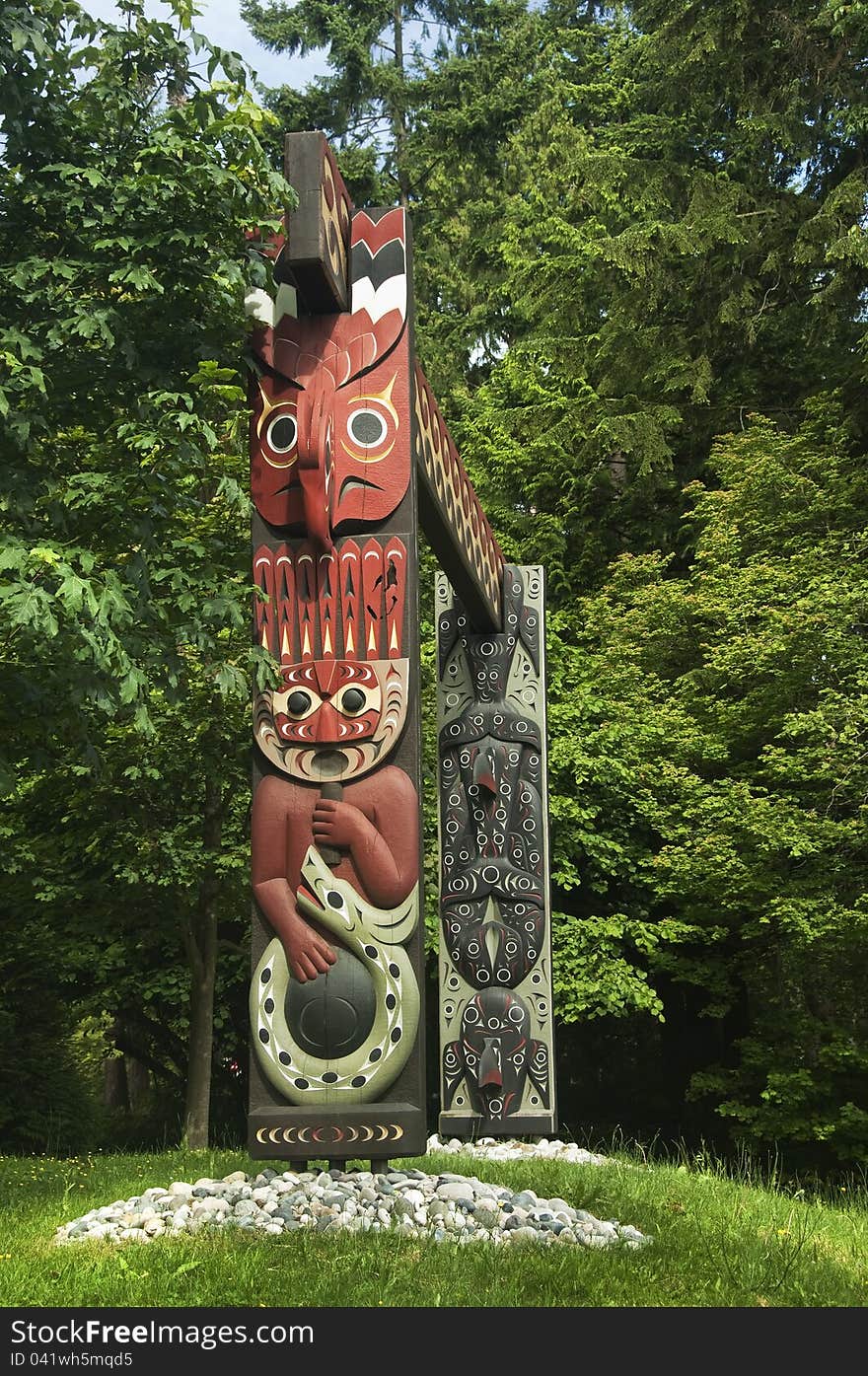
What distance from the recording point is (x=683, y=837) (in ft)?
52.3

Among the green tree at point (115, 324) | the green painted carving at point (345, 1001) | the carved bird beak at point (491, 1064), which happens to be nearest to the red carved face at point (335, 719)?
the green painted carving at point (345, 1001)

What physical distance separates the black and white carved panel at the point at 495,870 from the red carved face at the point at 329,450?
4419mm

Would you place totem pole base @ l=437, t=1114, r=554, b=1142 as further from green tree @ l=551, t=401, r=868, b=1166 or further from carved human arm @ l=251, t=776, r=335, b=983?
green tree @ l=551, t=401, r=868, b=1166

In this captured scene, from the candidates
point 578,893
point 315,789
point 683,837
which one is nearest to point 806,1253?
point 315,789

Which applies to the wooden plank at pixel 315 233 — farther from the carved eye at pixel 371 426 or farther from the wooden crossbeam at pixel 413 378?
the carved eye at pixel 371 426

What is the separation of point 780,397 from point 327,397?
1547 cm

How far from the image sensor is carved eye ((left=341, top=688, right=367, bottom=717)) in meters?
6.10

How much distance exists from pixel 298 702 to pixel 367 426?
134cm

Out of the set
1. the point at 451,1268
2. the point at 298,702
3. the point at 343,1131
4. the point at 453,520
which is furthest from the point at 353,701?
the point at 453,520

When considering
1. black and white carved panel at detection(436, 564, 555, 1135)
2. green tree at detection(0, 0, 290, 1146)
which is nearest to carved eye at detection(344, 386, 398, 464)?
green tree at detection(0, 0, 290, 1146)

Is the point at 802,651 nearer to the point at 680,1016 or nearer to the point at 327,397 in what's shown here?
the point at 680,1016

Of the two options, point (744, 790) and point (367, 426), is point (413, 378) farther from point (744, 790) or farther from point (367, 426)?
point (744, 790)

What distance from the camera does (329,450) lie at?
6316mm

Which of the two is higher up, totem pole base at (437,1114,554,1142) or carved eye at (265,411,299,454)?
carved eye at (265,411,299,454)
